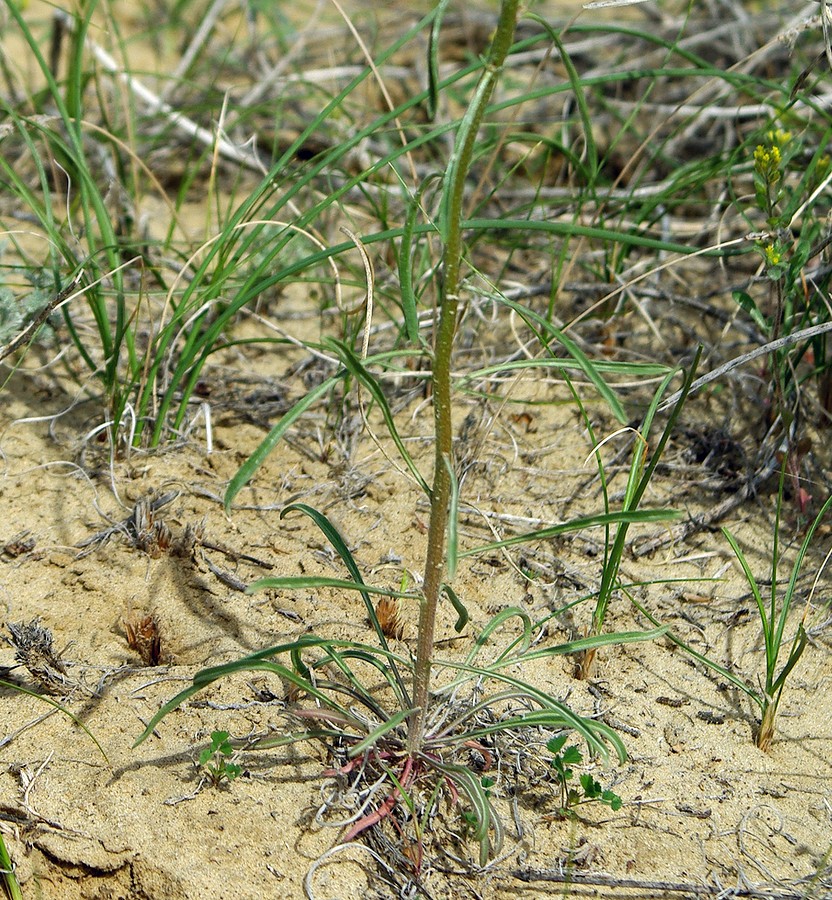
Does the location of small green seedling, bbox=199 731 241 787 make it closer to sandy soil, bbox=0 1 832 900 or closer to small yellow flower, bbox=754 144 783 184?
sandy soil, bbox=0 1 832 900

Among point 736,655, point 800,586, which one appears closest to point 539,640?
point 736,655

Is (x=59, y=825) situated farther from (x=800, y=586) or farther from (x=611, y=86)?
(x=611, y=86)

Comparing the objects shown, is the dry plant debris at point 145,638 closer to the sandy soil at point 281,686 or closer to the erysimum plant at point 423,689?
the sandy soil at point 281,686

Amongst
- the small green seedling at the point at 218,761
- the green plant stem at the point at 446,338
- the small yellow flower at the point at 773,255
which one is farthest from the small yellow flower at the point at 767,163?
the small green seedling at the point at 218,761

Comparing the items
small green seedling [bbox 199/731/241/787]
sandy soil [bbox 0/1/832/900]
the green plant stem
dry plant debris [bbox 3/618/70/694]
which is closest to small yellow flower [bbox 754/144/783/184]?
sandy soil [bbox 0/1/832/900]

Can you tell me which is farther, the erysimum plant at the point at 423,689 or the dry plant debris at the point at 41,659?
the dry plant debris at the point at 41,659

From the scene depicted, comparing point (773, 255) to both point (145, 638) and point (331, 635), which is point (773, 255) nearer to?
point (331, 635)
